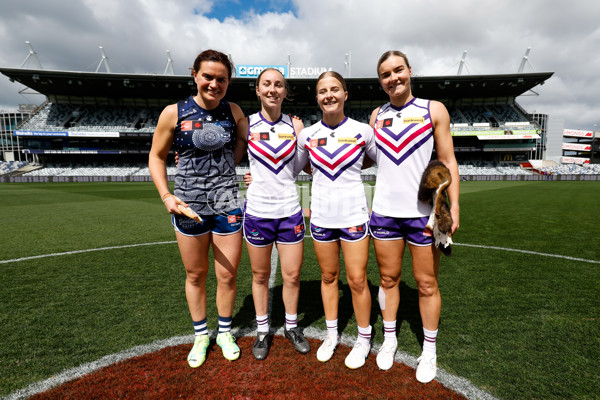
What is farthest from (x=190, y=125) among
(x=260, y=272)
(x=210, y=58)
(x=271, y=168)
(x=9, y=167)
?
(x=9, y=167)

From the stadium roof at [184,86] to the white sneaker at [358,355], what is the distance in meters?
34.6

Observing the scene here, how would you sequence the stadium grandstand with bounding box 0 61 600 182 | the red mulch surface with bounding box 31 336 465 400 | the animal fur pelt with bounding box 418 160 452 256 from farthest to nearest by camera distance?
1. the stadium grandstand with bounding box 0 61 600 182
2. the animal fur pelt with bounding box 418 160 452 256
3. the red mulch surface with bounding box 31 336 465 400

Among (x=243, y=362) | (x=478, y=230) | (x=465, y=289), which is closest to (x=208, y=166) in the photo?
(x=243, y=362)

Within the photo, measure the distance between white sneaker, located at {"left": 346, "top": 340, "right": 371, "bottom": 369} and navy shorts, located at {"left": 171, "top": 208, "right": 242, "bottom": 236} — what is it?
4.54ft

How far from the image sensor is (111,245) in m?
6.14

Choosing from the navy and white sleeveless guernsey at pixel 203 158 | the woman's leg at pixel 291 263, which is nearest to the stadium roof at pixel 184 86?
the navy and white sleeveless guernsey at pixel 203 158

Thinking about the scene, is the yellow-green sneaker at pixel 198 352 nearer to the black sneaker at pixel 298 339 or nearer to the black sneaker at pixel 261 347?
the black sneaker at pixel 261 347

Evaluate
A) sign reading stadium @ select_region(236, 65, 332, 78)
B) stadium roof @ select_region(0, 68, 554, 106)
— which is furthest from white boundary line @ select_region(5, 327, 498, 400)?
sign reading stadium @ select_region(236, 65, 332, 78)

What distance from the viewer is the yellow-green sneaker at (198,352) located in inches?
95.6

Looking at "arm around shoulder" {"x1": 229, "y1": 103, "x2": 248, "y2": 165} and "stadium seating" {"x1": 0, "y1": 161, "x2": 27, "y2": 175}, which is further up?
"arm around shoulder" {"x1": 229, "y1": 103, "x2": 248, "y2": 165}

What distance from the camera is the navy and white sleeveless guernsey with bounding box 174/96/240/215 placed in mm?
2422

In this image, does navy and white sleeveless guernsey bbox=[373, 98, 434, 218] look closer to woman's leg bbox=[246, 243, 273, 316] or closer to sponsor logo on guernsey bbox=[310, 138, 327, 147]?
sponsor logo on guernsey bbox=[310, 138, 327, 147]

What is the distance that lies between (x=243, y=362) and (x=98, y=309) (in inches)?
77.4

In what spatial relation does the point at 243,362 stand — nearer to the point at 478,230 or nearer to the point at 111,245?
the point at 111,245
